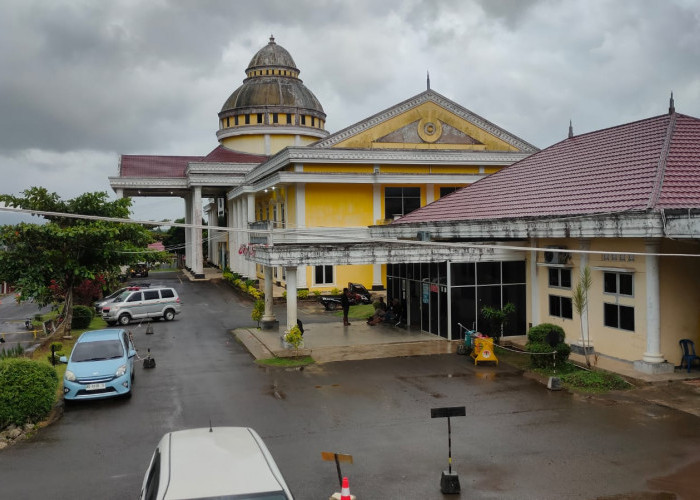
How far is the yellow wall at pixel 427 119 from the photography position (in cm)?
3994

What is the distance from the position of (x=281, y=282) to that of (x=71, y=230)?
21.4 meters

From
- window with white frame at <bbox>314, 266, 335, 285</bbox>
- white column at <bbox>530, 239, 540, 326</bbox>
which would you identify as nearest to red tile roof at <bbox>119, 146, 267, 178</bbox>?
window with white frame at <bbox>314, 266, 335, 285</bbox>

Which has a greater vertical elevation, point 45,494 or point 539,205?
point 539,205

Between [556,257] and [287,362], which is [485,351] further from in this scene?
[287,362]

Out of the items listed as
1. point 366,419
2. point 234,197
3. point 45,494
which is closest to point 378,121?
point 234,197

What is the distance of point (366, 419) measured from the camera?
14.2 metres

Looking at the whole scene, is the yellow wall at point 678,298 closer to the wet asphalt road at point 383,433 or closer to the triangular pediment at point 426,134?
the wet asphalt road at point 383,433

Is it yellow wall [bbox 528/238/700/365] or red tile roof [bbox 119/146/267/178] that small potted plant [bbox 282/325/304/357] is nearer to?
yellow wall [bbox 528/238/700/365]

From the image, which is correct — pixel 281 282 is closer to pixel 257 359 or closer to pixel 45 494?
pixel 257 359

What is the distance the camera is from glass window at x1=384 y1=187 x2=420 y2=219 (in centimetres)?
4109

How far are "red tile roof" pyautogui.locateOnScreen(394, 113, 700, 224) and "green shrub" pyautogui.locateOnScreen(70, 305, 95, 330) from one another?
15.4 m

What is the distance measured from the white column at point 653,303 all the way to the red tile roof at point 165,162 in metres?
44.7

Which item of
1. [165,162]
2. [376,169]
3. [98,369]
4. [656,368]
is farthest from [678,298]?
[165,162]

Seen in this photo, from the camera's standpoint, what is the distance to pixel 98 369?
16.2 metres
